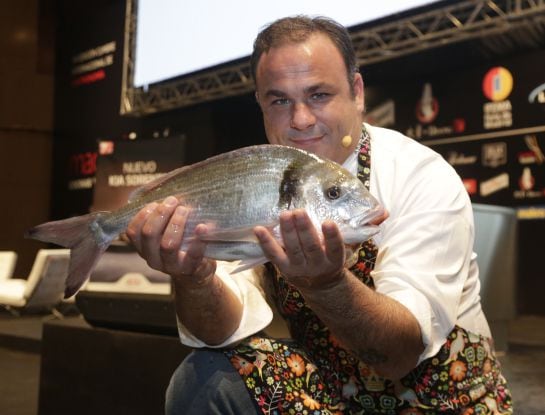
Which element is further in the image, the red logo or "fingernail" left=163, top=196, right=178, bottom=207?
the red logo

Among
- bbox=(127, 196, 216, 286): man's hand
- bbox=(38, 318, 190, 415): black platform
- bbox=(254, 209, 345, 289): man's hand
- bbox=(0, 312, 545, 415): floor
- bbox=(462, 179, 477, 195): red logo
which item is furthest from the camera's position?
bbox=(462, 179, 477, 195): red logo

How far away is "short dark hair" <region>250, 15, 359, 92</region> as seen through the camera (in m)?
1.50

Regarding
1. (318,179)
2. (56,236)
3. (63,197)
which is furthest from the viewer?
(63,197)

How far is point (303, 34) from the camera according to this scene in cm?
150

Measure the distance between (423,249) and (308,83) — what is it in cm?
43

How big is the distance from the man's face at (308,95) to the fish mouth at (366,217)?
38cm

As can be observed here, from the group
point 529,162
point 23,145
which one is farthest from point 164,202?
point 23,145

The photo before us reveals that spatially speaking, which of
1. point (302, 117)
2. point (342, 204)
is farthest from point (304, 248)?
point (302, 117)

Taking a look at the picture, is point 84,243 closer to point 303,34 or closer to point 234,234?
point 234,234

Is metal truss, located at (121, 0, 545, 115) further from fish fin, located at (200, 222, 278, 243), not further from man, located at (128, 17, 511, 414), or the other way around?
fish fin, located at (200, 222, 278, 243)

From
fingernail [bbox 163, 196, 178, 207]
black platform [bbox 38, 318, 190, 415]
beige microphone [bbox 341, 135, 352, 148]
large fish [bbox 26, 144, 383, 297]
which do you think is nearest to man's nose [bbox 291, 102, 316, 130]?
beige microphone [bbox 341, 135, 352, 148]

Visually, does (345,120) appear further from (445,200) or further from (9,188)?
(9,188)

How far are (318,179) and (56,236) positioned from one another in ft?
1.70

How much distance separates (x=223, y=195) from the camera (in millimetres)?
1219
